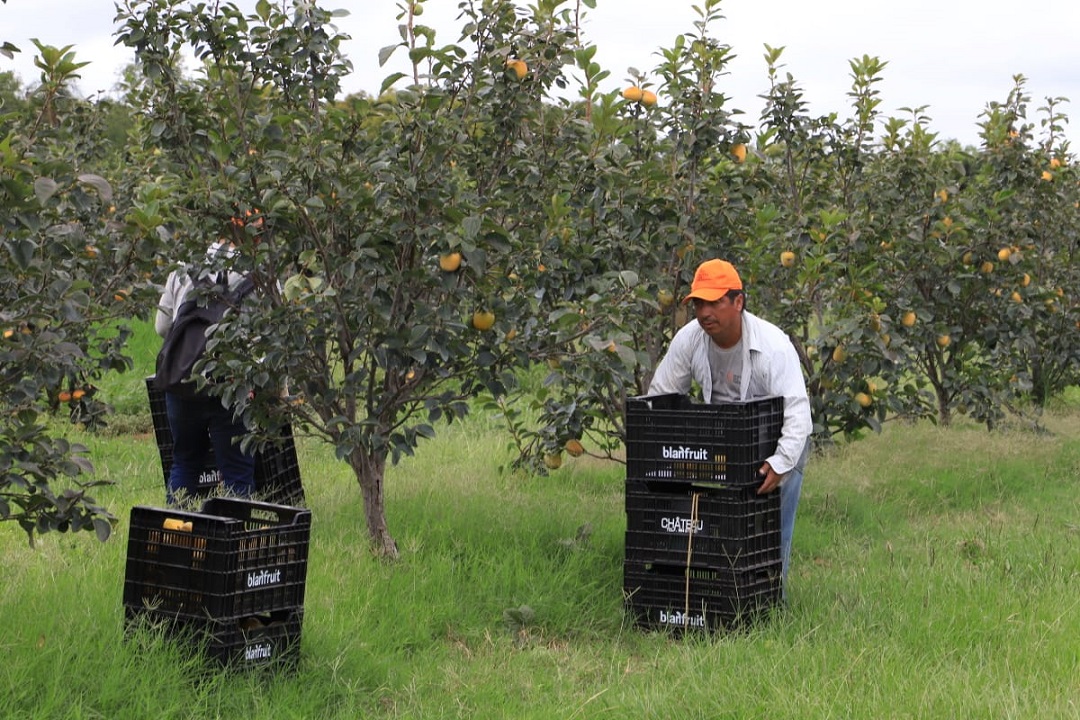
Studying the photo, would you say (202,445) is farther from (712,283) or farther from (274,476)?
(712,283)

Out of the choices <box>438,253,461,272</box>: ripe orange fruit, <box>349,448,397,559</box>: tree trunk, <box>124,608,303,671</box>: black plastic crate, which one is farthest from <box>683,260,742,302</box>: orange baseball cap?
<box>124,608,303,671</box>: black plastic crate

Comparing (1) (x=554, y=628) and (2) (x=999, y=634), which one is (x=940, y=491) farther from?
(1) (x=554, y=628)

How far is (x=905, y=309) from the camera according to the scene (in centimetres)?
729

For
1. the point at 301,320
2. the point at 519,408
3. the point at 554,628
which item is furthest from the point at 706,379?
the point at 519,408

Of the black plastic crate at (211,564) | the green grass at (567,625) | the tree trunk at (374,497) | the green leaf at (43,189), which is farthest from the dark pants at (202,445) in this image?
the green leaf at (43,189)

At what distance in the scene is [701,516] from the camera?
15.7ft

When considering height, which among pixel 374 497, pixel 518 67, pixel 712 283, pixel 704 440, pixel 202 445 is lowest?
pixel 374 497

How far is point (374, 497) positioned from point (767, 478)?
1719mm

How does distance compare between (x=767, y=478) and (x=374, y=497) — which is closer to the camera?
(x=767, y=478)

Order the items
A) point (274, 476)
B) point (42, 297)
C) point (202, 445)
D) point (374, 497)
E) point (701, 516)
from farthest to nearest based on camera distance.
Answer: point (274, 476)
point (202, 445)
point (374, 497)
point (701, 516)
point (42, 297)

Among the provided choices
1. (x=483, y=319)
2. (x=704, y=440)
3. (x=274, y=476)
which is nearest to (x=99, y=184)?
(x=483, y=319)

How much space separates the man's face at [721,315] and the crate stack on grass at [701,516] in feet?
1.07

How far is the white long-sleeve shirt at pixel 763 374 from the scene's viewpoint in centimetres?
478

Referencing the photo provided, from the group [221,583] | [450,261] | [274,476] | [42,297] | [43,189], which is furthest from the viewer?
[274,476]
